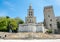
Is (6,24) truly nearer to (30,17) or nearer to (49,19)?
(30,17)

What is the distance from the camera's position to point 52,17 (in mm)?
40125

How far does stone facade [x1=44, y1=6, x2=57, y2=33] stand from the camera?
3944cm

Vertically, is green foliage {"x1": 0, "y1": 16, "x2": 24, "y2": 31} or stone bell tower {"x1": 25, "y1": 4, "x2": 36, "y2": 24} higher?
stone bell tower {"x1": 25, "y1": 4, "x2": 36, "y2": 24}

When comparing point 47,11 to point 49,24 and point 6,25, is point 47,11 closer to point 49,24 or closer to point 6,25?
point 49,24

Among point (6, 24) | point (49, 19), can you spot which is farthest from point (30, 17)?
point (6, 24)

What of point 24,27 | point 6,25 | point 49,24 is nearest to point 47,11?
point 49,24

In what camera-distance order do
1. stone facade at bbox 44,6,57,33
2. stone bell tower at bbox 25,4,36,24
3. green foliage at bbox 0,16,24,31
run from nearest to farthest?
green foliage at bbox 0,16,24,31
stone facade at bbox 44,6,57,33
stone bell tower at bbox 25,4,36,24

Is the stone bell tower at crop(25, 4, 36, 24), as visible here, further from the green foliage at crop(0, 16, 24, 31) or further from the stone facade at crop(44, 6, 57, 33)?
the green foliage at crop(0, 16, 24, 31)

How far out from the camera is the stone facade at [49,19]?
39438 mm

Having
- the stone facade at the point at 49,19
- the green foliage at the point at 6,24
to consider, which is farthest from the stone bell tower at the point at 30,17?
the green foliage at the point at 6,24

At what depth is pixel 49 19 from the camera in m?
40.3

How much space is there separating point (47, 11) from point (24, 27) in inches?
409

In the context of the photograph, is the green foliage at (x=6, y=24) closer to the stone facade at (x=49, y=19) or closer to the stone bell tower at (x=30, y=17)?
the stone bell tower at (x=30, y=17)

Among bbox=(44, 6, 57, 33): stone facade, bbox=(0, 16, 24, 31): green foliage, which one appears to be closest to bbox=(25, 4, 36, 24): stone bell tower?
bbox=(44, 6, 57, 33): stone facade
